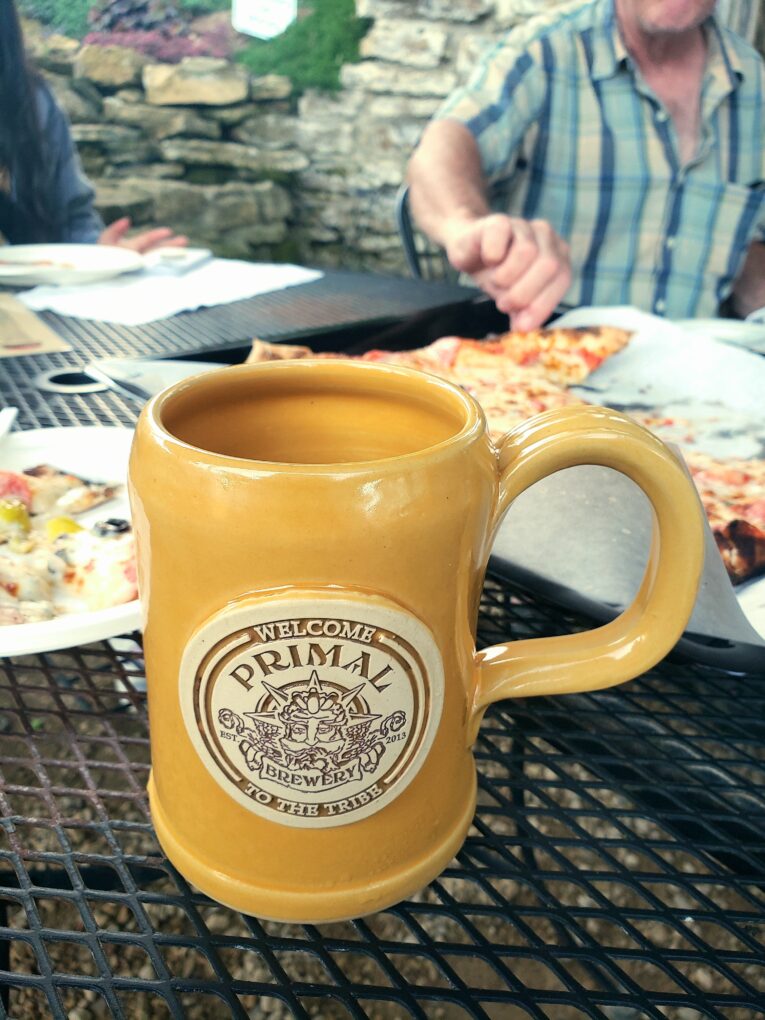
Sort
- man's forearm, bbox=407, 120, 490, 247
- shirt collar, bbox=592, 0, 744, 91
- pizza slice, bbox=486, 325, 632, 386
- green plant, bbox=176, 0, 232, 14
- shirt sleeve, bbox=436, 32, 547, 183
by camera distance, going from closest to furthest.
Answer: pizza slice, bbox=486, 325, 632, 386, man's forearm, bbox=407, 120, 490, 247, shirt sleeve, bbox=436, 32, 547, 183, shirt collar, bbox=592, 0, 744, 91, green plant, bbox=176, 0, 232, 14

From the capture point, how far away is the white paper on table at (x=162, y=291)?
1.23 m

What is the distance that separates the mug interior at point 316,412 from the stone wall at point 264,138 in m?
4.07

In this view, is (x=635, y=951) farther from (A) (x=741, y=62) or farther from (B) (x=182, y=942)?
(A) (x=741, y=62)

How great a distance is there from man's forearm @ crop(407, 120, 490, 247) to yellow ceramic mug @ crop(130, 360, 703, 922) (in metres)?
1.15

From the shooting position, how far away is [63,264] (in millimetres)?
1380

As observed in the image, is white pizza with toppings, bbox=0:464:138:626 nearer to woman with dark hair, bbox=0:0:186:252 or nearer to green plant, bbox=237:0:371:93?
woman with dark hair, bbox=0:0:186:252

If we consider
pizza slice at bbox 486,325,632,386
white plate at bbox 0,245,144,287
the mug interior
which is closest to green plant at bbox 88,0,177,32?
white plate at bbox 0,245,144,287

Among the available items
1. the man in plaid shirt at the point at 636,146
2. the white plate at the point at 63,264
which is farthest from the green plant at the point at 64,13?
the white plate at the point at 63,264

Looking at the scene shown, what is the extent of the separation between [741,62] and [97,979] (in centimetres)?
237

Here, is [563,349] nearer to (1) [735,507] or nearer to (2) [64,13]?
(1) [735,507]

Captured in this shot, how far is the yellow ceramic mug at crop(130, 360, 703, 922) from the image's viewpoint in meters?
0.32

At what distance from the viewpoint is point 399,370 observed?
0.41m

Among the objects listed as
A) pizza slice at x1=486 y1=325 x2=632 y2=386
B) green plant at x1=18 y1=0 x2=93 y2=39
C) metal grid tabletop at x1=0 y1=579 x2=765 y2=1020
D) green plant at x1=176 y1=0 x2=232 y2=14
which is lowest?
metal grid tabletop at x1=0 y1=579 x2=765 y2=1020

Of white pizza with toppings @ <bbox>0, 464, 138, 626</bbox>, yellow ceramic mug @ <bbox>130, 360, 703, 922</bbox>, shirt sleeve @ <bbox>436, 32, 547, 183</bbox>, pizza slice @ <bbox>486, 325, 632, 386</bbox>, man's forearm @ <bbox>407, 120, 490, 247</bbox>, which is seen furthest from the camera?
shirt sleeve @ <bbox>436, 32, 547, 183</bbox>
